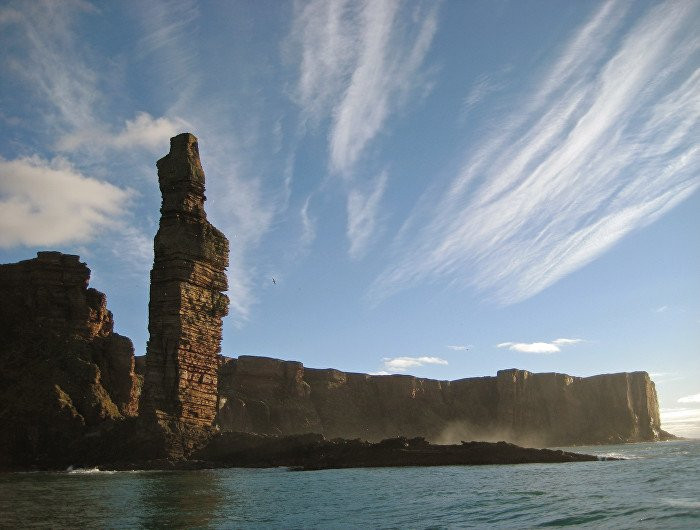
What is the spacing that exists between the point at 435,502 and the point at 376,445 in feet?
65.1

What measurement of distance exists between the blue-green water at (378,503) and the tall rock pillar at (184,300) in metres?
13.9

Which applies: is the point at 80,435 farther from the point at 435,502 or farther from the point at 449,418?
the point at 449,418

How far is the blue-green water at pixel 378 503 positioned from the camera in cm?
1177

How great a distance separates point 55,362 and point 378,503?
98.1 feet

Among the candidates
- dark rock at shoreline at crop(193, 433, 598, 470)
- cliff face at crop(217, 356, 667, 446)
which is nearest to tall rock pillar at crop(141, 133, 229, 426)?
dark rock at shoreline at crop(193, 433, 598, 470)

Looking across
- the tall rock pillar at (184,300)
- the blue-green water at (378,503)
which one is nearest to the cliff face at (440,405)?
the tall rock pillar at (184,300)

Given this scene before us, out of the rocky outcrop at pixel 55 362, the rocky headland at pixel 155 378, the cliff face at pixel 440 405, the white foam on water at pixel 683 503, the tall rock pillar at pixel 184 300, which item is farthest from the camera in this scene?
the cliff face at pixel 440 405

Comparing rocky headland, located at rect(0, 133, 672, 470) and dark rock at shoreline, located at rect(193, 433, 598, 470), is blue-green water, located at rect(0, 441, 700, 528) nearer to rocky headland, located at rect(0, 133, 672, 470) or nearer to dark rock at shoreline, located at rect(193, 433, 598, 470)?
dark rock at shoreline, located at rect(193, 433, 598, 470)

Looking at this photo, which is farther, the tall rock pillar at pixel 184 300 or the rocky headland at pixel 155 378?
the tall rock pillar at pixel 184 300

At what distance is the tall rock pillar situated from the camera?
3669 centimetres

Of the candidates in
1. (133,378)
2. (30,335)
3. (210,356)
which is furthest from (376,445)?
(30,335)

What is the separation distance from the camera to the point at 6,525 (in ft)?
38.5

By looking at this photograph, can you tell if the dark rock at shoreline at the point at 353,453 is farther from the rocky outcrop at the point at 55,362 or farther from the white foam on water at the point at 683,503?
the white foam on water at the point at 683,503

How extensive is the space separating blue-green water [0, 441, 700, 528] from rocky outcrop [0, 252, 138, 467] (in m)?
14.8
